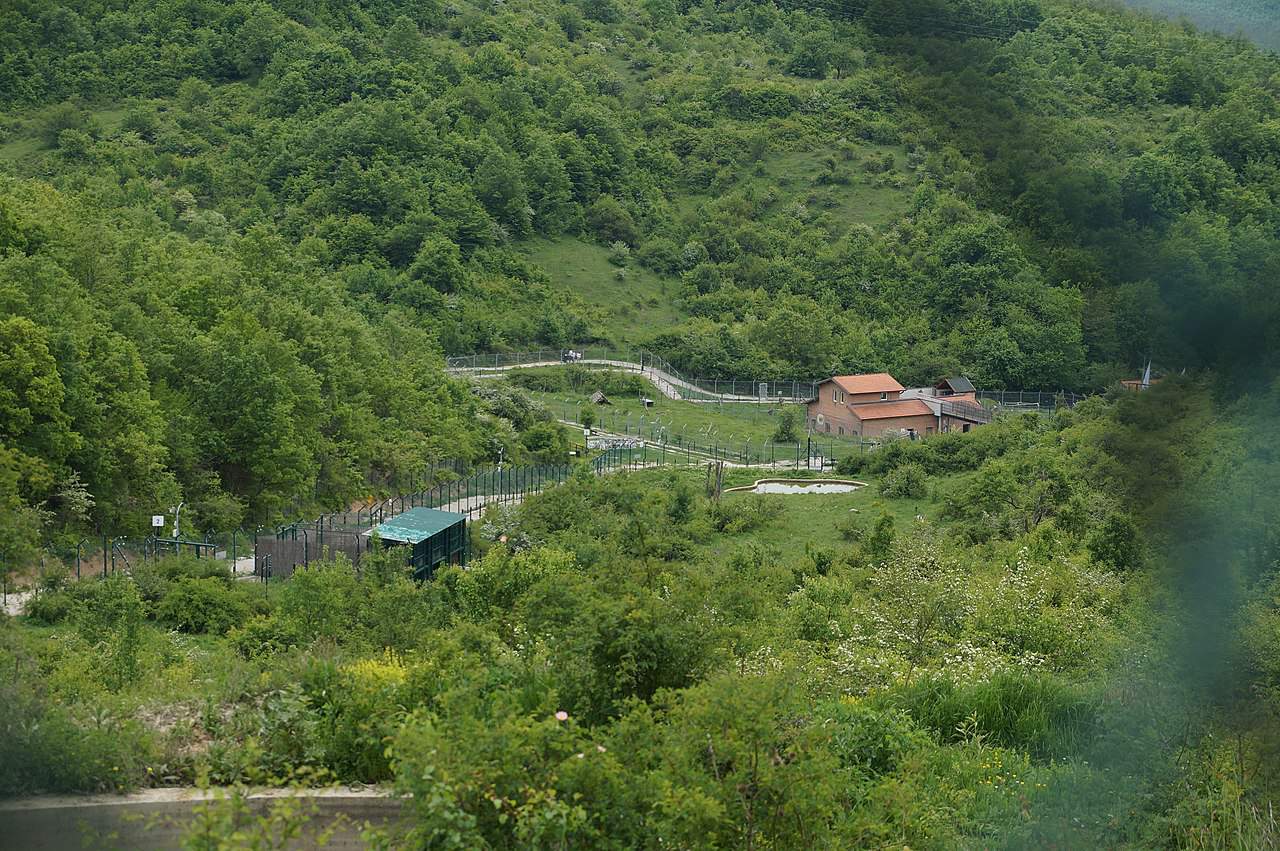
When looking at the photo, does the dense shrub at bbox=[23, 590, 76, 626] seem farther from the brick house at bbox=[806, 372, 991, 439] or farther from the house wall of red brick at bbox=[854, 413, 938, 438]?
the house wall of red brick at bbox=[854, 413, 938, 438]

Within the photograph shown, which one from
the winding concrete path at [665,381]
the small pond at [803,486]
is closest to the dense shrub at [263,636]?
the small pond at [803,486]

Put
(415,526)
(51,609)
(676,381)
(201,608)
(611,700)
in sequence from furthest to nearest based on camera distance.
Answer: (676,381), (415,526), (201,608), (51,609), (611,700)

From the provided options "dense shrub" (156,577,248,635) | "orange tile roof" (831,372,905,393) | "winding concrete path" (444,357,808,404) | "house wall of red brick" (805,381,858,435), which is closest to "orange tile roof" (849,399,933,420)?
"house wall of red brick" (805,381,858,435)

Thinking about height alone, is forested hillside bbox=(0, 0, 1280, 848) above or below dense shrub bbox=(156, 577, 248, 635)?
above

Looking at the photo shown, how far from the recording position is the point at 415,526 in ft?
85.9

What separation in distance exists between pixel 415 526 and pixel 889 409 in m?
37.6

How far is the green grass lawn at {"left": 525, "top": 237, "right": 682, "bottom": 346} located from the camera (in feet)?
238

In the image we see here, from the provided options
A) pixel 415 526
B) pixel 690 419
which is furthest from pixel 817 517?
pixel 690 419

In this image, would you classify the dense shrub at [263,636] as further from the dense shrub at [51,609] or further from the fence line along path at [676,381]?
the fence line along path at [676,381]

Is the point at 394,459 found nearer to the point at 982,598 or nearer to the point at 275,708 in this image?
the point at 982,598

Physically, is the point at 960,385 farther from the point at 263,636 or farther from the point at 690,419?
the point at 263,636

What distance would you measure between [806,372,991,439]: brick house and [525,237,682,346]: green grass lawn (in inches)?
530

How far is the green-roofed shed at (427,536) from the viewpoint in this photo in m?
25.2

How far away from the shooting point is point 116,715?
30.4 feet
